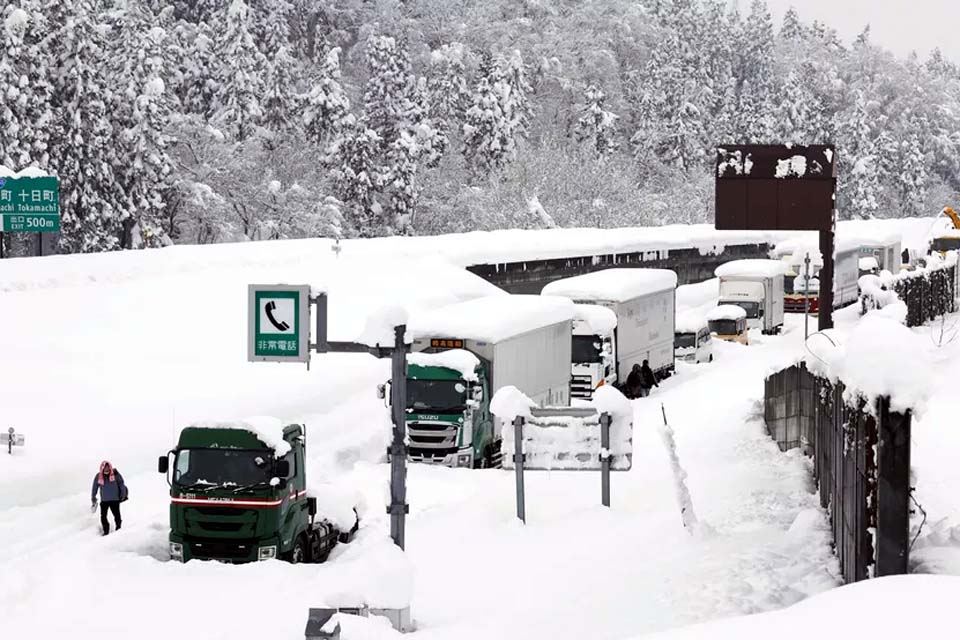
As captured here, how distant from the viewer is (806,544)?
563 inches

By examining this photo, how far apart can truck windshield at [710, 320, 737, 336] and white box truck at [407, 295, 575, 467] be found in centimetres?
2499

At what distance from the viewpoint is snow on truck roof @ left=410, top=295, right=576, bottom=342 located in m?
27.2

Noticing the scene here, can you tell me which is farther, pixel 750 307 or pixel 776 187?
pixel 750 307

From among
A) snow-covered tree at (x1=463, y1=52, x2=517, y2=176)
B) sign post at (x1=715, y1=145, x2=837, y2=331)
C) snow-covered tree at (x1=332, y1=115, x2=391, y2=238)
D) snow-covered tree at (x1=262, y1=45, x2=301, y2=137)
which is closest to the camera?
sign post at (x1=715, y1=145, x2=837, y2=331)

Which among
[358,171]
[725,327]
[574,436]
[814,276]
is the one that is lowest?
[574,436]

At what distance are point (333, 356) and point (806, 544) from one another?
26.2m

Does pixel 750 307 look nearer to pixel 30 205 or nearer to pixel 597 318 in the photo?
pixel 597 318

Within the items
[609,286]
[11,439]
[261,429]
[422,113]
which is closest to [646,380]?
[609,286]

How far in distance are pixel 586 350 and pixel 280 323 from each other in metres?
21.5

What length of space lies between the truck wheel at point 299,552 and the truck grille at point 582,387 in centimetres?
1826

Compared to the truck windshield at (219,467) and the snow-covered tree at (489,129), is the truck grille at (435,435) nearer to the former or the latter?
the truck windshield at (219,467)

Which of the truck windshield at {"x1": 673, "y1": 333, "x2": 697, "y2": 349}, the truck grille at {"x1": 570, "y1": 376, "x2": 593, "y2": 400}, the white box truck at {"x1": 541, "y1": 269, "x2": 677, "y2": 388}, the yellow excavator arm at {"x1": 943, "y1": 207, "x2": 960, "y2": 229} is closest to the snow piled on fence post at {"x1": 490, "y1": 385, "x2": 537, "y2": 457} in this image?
the truck grille at {"x1": 570, "y1": 376, "x2": 593, "y2": 400}

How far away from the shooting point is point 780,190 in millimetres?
36375

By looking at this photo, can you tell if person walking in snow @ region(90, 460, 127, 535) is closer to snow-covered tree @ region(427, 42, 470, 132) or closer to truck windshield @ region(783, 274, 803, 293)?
truck windshield @ region(783, 274, 803, 293)
